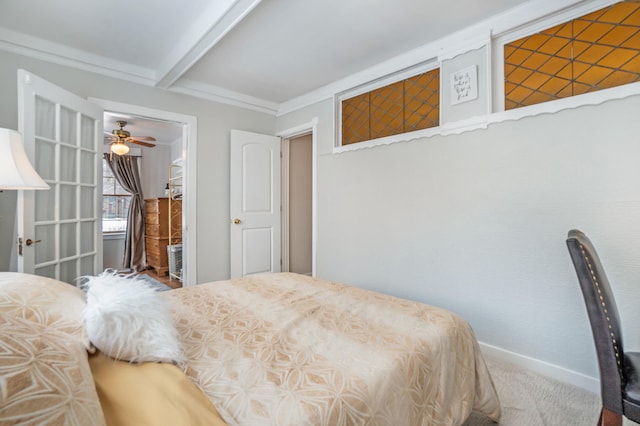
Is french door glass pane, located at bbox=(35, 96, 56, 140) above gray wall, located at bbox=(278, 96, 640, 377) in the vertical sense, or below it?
above

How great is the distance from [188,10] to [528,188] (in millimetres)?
2688

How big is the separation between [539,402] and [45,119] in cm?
385

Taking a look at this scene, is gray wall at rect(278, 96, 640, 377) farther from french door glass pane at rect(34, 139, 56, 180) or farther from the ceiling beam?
french door glass pane at rect(34, 139, 56, 180)

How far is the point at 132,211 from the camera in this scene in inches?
218

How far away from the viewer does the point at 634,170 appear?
5.69ft

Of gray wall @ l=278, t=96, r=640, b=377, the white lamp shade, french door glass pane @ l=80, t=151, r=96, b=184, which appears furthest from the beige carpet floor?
french door glass pane @ l=80, t=151, r=96, b=184

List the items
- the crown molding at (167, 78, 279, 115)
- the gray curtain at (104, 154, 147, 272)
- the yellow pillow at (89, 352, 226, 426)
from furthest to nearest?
the gray curtain at (104, 154, 147, 272) < the crown molding at (167, 78, 279, 115) < the yellow pillow at (89, 352, 226, 426)

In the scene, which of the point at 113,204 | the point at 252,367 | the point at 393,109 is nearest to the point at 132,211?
the point at 113,204

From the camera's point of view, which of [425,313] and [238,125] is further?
[238,125]

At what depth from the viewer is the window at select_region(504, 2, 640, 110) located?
1.81 m

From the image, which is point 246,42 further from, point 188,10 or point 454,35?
point 454,35

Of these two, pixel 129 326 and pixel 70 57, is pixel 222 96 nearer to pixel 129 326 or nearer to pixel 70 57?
pixel 70 57

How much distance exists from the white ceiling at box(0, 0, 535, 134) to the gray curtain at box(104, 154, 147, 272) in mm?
3066

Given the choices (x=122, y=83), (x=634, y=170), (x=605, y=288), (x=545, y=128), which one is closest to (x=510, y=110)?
(x=545, y=128)
